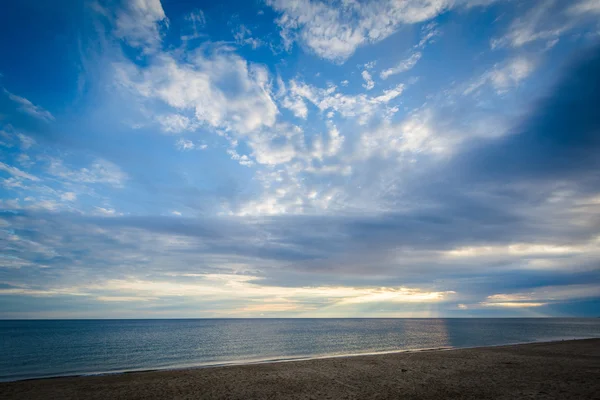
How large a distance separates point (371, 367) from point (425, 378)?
6089mm

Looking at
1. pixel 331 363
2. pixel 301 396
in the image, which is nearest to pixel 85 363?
pixel 331 363

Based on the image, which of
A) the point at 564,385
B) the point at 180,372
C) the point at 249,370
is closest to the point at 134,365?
the point at 180,372

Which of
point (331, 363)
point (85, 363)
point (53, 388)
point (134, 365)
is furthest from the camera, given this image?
point (85, 363)

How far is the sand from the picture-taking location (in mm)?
19062

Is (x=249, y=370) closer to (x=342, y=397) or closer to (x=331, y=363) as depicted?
(x=331, y=363)

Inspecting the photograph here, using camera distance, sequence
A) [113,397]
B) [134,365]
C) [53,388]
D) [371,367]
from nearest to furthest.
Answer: [113,397]
[53,388]
[371,367]
[134,365]

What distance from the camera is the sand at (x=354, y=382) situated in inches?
750

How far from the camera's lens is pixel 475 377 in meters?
23.0

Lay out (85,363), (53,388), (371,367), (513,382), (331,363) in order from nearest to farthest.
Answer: (513,382) → (53,388) → (371,367) → (331,363) → (85,363)

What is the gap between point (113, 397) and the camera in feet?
65.7

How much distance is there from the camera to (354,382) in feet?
72.4

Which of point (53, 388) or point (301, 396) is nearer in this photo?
point (301, 396)

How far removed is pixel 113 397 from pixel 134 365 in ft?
68.0

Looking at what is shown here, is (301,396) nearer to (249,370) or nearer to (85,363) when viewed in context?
(249,370)
